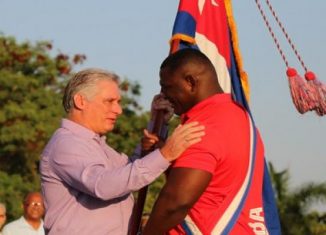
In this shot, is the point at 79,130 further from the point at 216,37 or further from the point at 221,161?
the point at 216,37

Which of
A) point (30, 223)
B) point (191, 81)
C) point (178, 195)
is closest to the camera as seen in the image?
point (178, 195)

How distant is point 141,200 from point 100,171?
1.91 ft

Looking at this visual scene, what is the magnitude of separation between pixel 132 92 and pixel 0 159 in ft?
17.1

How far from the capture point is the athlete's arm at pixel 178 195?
5836 mm

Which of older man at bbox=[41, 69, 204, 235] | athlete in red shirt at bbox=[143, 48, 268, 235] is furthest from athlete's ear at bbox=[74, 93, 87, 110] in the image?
athlete in red shirt at bbox=[143, 48, 268, 235]

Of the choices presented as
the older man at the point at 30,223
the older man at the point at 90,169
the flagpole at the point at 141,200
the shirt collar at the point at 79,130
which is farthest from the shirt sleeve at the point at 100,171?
the older man at the point at 30,223

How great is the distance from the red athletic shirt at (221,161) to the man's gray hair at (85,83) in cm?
79

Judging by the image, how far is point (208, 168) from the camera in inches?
231

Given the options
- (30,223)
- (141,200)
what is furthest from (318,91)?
(30,223)

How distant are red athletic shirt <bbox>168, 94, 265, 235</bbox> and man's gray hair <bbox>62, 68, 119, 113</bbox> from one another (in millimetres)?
788

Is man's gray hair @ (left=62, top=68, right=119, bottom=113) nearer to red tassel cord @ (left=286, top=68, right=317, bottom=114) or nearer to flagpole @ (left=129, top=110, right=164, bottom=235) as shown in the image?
flagpole @ (left=129, top=110, right=164, bottom=235)

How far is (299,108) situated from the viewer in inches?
304

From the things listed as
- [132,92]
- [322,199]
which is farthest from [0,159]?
[322,199]

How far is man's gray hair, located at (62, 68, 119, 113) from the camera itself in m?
6.71
